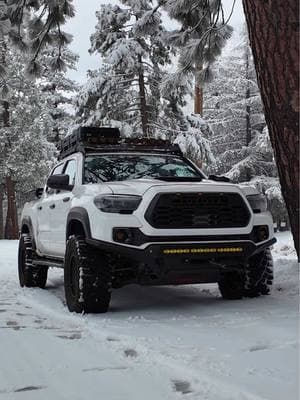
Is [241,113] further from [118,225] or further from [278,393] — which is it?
[278,393]

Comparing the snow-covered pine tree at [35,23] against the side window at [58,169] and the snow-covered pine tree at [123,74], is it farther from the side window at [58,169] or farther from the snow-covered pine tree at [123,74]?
the snow-covered pine tree at [123,74]

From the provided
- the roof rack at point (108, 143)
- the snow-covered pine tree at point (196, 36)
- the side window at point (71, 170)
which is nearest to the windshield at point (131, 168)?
the roof rack at point (108, 143)

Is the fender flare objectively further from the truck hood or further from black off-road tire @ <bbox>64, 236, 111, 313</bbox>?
the truck hood

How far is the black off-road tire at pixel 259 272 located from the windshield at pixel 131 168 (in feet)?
4.97

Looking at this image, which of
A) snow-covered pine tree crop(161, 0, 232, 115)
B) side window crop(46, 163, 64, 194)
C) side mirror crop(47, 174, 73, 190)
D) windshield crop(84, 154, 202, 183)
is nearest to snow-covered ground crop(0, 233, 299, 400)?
side mirror crop(47, 174, 73, 190)

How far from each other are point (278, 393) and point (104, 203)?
307 centimetres

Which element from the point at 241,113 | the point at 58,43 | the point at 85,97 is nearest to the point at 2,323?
the point at 58,43

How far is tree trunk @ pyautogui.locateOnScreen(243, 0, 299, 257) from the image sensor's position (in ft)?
12.0

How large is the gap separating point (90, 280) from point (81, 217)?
30.3 inches

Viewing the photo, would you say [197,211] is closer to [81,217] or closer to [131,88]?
[81,217]

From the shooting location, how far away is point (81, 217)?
6.09 meters

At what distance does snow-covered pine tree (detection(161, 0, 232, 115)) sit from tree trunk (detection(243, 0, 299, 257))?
14.0 ft

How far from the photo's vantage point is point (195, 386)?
3432mm

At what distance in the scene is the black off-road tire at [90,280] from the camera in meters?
5.73
